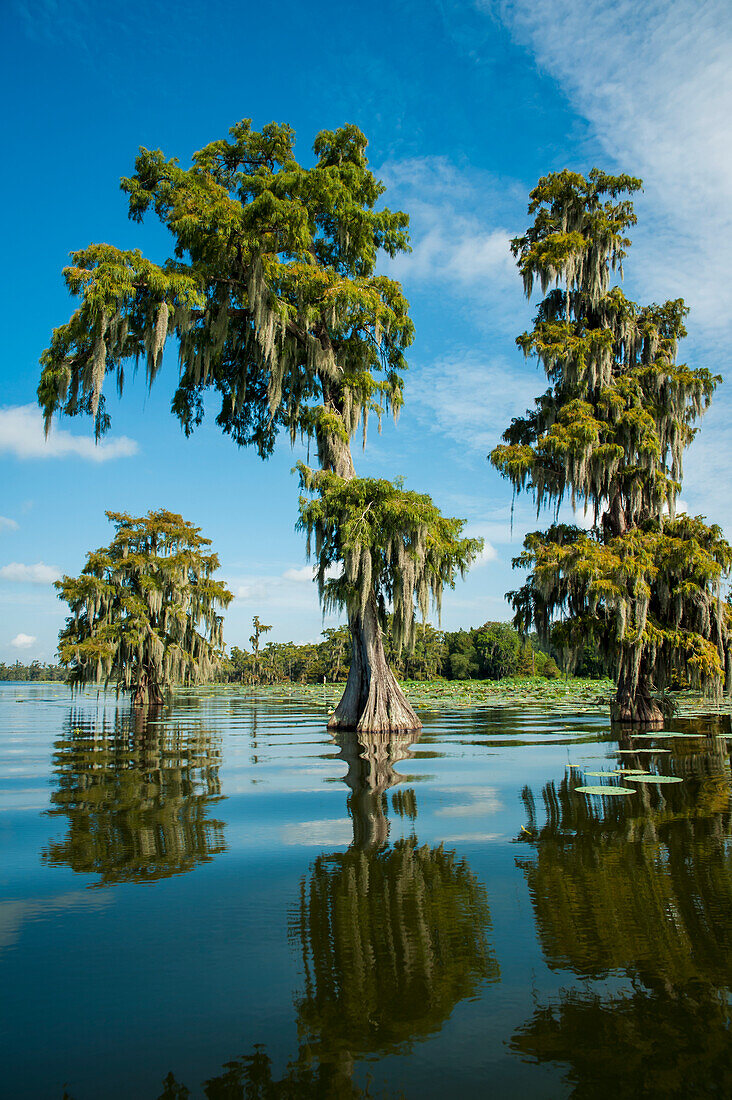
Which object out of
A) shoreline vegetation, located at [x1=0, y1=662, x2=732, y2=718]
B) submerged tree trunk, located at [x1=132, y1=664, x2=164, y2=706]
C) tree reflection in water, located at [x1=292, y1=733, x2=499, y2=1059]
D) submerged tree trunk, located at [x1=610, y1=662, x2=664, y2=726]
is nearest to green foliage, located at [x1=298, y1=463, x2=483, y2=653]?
submerged tree trunk, located at [x1=610, y1=662, x2=664, y2=726]

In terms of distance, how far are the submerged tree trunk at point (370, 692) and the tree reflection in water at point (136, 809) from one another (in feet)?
13.0

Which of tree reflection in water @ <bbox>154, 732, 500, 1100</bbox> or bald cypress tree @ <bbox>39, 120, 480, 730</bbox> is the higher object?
bald cypress tree @ <bbox>39, 120, 480, 730</bbox>

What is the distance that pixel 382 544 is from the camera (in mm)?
13953

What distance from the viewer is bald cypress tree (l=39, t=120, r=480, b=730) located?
13.5 meters

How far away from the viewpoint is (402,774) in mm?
7953

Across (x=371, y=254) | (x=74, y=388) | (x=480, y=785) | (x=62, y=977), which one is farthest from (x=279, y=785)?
(x=371, y=254)

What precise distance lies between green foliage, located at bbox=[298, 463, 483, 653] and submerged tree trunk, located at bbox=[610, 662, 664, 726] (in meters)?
4.41

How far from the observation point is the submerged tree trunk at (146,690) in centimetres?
2656

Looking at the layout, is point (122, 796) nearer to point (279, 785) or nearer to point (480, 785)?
point (279, 785)

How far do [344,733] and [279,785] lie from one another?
7.36m

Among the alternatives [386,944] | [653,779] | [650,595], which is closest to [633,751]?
[653,779]

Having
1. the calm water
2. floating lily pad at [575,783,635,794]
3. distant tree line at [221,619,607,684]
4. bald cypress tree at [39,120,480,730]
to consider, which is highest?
bald cypress tree at [39,120,480,730]

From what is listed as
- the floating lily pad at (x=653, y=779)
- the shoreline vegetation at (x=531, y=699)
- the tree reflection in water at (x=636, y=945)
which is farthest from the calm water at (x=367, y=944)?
the shoreline vegetation at (x=531, y=699)

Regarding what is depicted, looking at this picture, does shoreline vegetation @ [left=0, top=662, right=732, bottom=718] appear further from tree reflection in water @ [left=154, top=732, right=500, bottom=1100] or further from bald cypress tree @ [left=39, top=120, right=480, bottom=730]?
tree reflection in water @ [left=154, top=732, right=500, bottom=1100]
